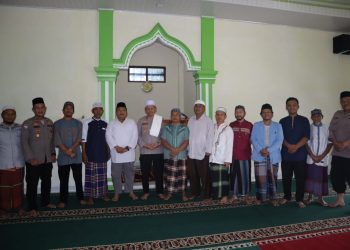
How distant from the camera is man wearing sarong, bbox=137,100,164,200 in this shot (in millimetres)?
3988

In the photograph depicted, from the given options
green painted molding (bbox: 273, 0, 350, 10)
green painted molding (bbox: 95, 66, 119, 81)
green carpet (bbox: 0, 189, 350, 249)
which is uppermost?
green painted molding (bbox: 273, 0, 350, 10)

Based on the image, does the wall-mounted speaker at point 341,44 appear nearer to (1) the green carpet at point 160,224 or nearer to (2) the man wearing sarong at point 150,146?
(1) the green carpet at point 160,224

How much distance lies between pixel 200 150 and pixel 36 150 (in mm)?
2033

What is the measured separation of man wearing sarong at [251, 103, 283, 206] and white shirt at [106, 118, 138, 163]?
1642 millimetres

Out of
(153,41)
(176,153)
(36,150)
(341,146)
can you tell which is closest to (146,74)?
(153,41)

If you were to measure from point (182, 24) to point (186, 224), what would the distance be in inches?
135

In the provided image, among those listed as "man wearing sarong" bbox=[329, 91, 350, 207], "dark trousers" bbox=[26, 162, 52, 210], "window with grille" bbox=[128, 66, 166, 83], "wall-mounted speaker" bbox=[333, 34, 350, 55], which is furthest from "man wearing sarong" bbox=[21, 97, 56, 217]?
"wall-mounted speaker" bbox=[333, 34, 350, 55]

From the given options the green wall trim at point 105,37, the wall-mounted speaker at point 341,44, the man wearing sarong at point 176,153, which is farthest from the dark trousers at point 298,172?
the wall-mounted speaker at point 341,44

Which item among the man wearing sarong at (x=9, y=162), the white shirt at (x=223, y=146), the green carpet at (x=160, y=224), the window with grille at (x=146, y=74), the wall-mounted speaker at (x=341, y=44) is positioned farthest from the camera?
the window with grille at (x=146, y=74)

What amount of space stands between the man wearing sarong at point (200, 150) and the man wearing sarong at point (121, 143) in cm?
80

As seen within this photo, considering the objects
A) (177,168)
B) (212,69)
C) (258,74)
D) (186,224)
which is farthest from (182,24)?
(186,224)

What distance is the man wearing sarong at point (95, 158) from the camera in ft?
12.5

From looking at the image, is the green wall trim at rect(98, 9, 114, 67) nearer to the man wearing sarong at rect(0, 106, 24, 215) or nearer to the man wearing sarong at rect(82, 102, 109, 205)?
the man wearing sarong at rect(82, 102, 109, 205)

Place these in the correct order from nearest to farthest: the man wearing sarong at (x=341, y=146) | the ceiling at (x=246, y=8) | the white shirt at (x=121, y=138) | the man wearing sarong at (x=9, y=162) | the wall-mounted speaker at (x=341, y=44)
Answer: the man wearing sarong at (x=9, y=162), the man wearing sarong at (x=341, y=146), the white shirt at (x=121, y=138), the ceiling at (x=246, y=8), the wall-mounted speaker at (x=341, y=44)
